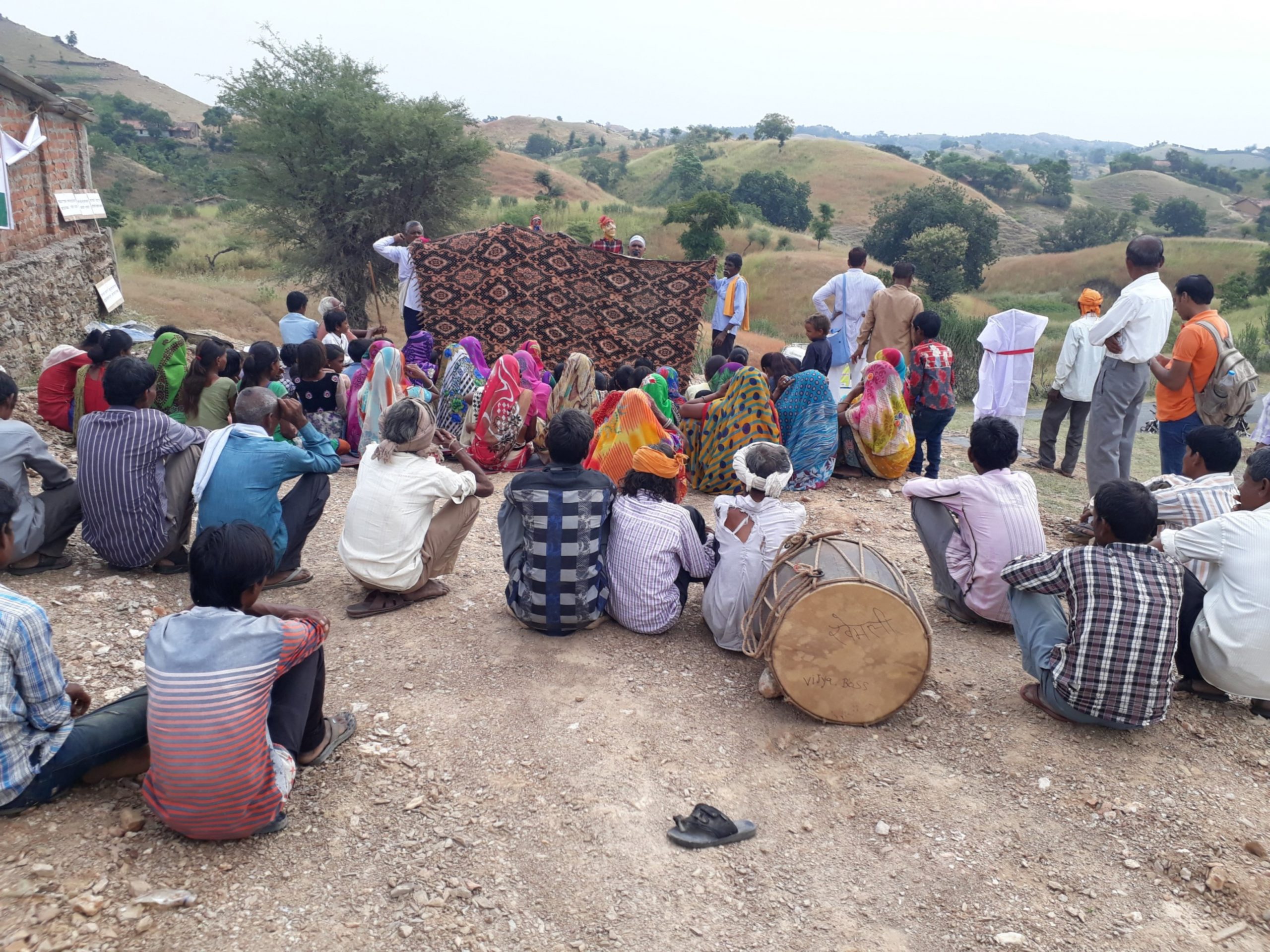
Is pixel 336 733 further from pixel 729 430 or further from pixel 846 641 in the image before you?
pixel 729 430

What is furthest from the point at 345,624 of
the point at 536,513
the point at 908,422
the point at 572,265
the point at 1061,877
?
the point at 572,265

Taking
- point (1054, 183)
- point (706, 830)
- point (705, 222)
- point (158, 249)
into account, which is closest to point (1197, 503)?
point (706, 830)

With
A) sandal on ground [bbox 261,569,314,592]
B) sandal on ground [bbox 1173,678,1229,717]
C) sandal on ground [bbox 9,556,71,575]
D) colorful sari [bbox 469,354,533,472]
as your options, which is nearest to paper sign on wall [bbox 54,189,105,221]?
colorful sari [bbox 469,354,533,472]

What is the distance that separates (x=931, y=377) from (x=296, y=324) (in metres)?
5.89

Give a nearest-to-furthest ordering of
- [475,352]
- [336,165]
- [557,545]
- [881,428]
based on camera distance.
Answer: [557,545] → [881,428] → [475,352] → [336,165]

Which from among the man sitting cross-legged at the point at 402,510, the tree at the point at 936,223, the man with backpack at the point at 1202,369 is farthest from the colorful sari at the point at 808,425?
the tree at the point at 936,223

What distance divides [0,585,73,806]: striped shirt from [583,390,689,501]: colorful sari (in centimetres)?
378

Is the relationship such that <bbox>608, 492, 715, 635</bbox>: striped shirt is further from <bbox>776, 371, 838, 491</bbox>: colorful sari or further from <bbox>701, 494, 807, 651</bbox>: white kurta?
<bbox>776, 371, 838, 491</bbox>: colorful sari

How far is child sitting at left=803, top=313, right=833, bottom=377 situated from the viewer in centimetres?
787

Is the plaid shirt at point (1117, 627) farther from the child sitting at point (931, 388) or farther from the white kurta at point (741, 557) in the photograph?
the child sitting at point (931, 388)

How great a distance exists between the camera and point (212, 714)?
248cm

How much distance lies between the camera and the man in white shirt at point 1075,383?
8.34 m

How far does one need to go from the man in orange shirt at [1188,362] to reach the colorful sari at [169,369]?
21.6 feet

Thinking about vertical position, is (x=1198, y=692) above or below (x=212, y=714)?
below
